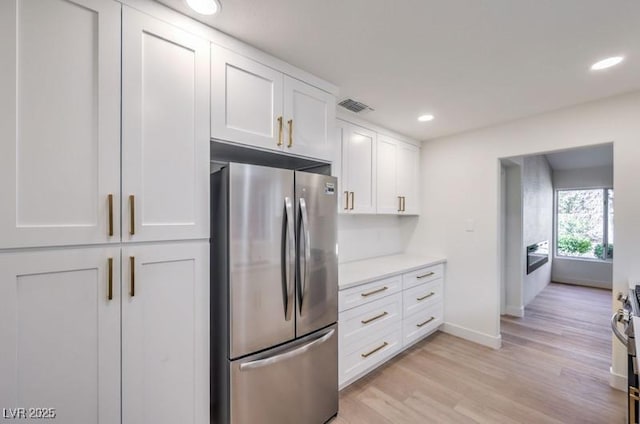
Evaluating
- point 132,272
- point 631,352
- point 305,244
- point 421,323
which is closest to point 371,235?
point 421,323

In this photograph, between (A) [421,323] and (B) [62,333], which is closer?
(B) [62,333]

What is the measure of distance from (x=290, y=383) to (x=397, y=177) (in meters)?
2.36

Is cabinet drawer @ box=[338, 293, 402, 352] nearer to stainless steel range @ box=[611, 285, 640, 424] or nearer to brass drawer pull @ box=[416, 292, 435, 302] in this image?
brass drawer pull @ box=[416, 292, 435, 302]

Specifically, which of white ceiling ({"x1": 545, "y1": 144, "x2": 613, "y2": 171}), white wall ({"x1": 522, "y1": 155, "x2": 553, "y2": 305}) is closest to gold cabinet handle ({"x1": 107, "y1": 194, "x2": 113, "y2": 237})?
white wall ({"x1": 522, "y1": 155, "x2": 553, "y2": 305})

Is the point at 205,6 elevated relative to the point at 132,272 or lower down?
elevated

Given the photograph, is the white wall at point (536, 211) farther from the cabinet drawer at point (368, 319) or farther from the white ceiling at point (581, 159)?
the cabinet drawer at point (368, 319)

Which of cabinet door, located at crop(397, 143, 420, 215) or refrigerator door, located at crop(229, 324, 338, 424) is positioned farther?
cabinet door, located at crop(397, 143, 420, 215)

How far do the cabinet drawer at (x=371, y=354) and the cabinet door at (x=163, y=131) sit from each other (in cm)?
155

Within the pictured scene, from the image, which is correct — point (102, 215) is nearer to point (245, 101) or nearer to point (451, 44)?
point (245, 101)

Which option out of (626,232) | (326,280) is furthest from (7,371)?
(626,232)

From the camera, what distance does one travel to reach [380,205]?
2.90m

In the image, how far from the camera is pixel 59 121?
103 centimetres

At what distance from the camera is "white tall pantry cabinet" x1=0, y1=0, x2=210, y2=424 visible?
963 mm

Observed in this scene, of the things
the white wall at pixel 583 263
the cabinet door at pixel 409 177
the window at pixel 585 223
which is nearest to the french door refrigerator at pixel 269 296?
the cabinet door at pixel 409 177
